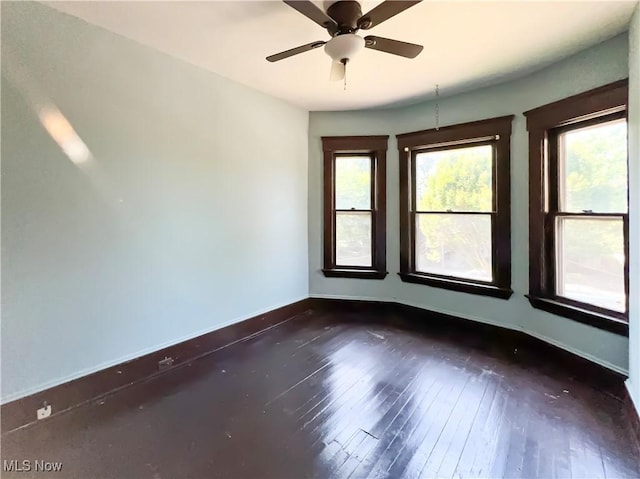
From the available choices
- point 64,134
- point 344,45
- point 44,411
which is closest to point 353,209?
point 344,45

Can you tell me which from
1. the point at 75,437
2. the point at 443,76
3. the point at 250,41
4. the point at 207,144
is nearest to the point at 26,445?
the point at 75,437

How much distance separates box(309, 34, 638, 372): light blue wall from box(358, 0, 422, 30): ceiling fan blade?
6.13ft

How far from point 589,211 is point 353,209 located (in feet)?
7.83

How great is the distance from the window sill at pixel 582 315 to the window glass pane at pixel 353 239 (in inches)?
73.3

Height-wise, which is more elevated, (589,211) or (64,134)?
(64,134)

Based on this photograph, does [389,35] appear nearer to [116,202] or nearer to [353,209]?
[353,209]

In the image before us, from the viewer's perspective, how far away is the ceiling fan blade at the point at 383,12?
161cm

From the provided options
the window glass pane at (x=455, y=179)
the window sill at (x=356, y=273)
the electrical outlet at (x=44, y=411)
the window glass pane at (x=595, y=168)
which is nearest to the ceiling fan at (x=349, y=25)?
the window glass pane at (x=595, y=168)

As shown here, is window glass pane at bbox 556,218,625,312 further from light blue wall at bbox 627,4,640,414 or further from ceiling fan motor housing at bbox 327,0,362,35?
ceiling fan motor housing at bbox 327,0,362,35

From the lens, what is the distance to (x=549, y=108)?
2.83 m

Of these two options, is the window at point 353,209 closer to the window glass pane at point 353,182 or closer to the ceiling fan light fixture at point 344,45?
the window glass pane at point 353,182

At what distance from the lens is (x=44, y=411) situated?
6.79ft

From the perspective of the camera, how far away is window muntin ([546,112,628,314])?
2.43m

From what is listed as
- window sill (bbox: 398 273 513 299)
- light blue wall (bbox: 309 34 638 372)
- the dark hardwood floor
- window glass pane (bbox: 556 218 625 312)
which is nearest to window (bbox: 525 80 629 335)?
window glass pane (bbox: 556 218 625 312)
